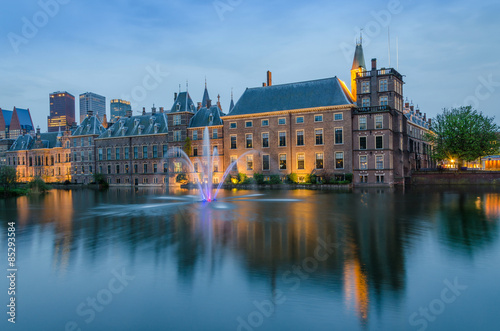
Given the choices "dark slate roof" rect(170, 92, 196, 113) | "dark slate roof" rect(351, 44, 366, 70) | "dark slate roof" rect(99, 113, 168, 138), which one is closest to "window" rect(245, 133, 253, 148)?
"dark slate roof" rect(170, 92, 196, 113)

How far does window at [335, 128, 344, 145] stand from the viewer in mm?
53344

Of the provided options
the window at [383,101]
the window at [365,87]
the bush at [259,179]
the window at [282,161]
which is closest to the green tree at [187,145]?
the bush at [259,179]

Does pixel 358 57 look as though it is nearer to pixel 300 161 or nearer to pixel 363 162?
pixel 363 162

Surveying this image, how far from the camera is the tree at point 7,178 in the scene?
4141 centimetres

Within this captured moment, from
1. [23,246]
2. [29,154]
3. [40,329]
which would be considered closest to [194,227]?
[23,246]

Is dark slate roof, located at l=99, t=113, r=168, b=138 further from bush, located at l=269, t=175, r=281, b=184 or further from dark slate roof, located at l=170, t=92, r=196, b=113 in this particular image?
bush, located at l=269, t=175, r=281, b=184

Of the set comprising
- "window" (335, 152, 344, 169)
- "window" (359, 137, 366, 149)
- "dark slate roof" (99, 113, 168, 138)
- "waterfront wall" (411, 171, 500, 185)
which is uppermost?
"dark slate roof" (99, 113, 168, 138)

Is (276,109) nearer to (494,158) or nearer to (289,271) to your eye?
(289,271)

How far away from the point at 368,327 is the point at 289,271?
124 inches

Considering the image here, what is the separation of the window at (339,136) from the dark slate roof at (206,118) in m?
20.7

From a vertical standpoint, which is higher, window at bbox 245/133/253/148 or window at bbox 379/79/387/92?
window at bbox 379/79/387/92

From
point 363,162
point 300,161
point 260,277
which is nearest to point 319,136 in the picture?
point 300,161

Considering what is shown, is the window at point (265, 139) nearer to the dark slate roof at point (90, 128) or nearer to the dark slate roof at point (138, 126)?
the dark slate roof at point (138, 126)

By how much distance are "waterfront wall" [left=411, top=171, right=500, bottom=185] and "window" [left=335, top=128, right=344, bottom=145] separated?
564 inches
